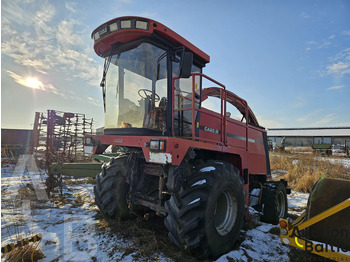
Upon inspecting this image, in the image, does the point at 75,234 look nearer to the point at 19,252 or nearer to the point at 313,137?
the point at 19,252

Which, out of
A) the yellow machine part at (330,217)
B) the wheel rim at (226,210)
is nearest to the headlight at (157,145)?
the wheel rim at (226,210)

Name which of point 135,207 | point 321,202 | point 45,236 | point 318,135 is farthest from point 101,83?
point 318,135

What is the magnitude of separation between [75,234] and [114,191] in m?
0.90

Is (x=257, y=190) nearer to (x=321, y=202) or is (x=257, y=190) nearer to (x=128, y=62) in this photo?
(x=321, y=202)

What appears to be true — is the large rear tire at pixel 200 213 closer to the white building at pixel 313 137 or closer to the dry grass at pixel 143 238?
the dry grass at pixel 143 238

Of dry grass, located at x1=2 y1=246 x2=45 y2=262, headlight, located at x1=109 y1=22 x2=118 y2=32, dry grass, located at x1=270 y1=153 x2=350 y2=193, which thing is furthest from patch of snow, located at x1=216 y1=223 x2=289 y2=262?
dry grass, located at x1=270 y1=153 x2=350 y2=193

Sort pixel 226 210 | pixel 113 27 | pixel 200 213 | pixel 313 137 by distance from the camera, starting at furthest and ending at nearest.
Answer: pixel 313 137, pixel 226 210, pixel 113 27, pixel 200 213

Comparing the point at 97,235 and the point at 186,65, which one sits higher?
the point at 186,65

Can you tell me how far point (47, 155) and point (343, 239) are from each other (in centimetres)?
1205

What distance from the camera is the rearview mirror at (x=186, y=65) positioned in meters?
3.06

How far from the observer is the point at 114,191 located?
3.97m

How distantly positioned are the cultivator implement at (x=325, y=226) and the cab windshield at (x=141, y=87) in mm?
2301

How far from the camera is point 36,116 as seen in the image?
42.7 ft

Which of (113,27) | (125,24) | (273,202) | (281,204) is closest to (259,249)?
(273,202)
